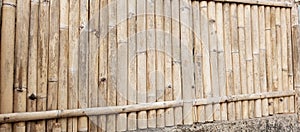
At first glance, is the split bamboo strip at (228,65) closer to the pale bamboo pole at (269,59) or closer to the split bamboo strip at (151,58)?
the pale bamboo pole at (269,59)

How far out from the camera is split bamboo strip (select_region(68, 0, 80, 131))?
2510mm

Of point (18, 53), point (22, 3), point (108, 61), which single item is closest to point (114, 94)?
point (108, 61)

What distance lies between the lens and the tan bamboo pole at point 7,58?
7.46ft

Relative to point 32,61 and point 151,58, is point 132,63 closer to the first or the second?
point 151,58

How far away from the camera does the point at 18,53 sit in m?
2.35

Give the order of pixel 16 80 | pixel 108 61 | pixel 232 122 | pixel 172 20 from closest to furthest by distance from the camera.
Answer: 1. pixel 16 80
2. pixel 108 61
3. pixel 172 20
4. pixel 232 122

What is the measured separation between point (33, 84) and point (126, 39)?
87cm

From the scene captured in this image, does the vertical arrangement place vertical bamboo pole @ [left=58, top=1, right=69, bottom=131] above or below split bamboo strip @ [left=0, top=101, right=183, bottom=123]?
above

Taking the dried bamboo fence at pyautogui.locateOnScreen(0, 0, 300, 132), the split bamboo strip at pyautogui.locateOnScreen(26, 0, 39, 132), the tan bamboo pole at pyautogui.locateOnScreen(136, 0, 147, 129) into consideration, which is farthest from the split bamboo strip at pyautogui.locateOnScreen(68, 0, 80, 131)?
the tan bamboo pole at pyautogui.locateOnScreen(136, 0, 147, 129)

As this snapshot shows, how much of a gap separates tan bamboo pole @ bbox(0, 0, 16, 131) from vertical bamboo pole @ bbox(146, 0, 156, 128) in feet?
3.76

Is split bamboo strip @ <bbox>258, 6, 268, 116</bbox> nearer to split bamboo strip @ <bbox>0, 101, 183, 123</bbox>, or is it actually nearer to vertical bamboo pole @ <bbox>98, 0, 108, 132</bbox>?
split bamboo strip @ <bbox>0, 101, 183, 123</bbox>

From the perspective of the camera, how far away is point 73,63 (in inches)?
99.8

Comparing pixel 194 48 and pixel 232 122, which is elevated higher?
pixel 194 48

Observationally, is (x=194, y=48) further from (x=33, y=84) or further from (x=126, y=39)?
(x=33, y=84)
